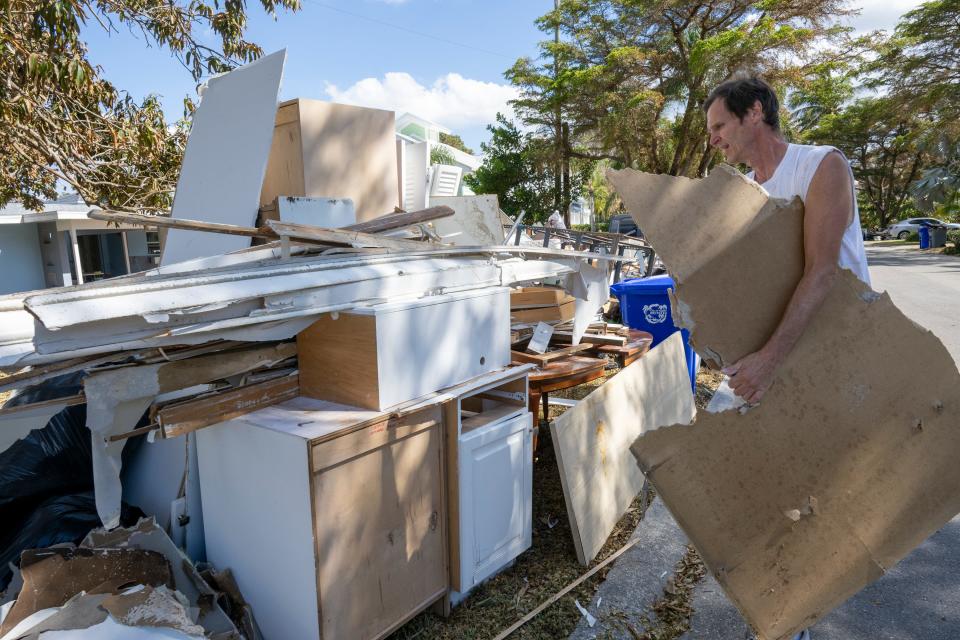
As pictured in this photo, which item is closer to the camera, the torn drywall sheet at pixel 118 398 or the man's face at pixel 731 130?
the man's face at pixel 731 130

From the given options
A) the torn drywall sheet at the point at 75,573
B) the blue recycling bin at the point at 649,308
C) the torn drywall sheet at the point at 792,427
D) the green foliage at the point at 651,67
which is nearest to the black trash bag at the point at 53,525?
the torn drywall sheet at the point at 75,573

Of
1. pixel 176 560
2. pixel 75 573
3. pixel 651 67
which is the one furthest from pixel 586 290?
pixel 651 67

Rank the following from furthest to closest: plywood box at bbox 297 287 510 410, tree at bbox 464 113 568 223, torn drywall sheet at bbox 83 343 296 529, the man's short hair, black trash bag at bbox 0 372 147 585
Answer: tree at bbox 464 113 568 223 < black trash bag at bbox 0 372 147 585 < plywood box at bbox 297 287 510 410 < torn drywall sheet at bbox 83 343 296 529 < the man's short hair

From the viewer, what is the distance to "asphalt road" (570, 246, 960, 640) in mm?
2434

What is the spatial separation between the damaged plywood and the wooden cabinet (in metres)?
0.74

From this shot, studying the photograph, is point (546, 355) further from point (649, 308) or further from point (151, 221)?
point (151, 221)

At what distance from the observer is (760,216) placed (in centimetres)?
148

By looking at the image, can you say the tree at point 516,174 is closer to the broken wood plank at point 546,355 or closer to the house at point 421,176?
the house at point 421,176

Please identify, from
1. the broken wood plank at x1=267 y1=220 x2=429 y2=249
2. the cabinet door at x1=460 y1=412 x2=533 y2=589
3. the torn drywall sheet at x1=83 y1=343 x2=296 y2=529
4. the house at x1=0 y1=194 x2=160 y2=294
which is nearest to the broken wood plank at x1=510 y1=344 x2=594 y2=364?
the cabinet door at x1=460 y1=412 x2=533 y2=589

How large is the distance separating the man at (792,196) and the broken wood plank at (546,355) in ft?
6.61

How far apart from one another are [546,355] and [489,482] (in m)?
1.17

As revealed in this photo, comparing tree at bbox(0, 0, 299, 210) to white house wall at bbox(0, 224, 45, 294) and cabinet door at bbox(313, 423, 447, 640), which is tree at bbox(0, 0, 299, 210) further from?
white house wall at bbox(0, 224, 45, 294)

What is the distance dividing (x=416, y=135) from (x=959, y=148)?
2513 cm

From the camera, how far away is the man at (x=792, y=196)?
146 centimetres
